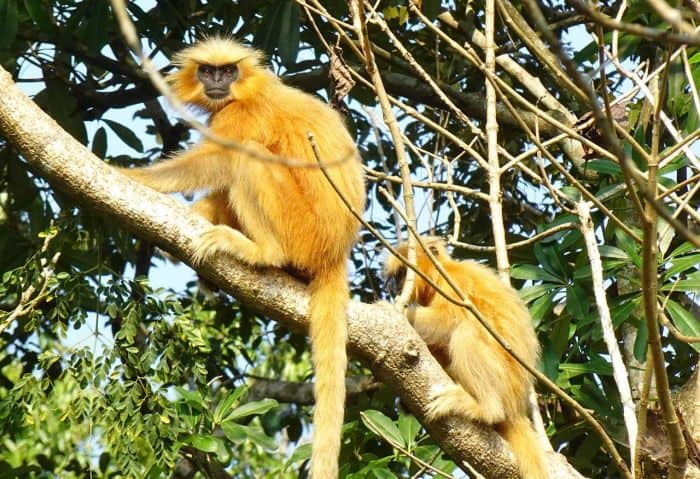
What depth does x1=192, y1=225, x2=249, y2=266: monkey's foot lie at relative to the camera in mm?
3223

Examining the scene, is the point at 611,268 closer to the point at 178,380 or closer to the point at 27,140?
the point at 178,380

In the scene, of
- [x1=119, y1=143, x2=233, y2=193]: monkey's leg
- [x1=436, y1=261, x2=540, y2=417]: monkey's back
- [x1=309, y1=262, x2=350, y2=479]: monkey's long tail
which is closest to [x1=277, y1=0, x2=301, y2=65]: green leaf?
[x1=119, y1=143, x2=233, y2=193]: monkey's leg

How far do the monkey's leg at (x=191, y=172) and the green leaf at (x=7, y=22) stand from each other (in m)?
1.29

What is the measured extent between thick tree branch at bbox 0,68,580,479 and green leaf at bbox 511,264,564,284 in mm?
1236

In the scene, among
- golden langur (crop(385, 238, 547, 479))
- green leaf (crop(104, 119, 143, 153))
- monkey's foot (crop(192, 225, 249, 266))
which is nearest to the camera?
monkey's foot (crop(192, 225, 249, 266))

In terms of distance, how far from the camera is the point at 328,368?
343 cm

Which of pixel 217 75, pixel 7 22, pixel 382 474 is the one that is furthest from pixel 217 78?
pixel 382 474

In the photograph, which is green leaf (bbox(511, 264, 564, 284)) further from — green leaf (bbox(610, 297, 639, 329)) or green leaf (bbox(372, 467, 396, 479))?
green leaf (bbox(372, 467, 396, 479))

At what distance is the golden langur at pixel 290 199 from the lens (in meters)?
3.39

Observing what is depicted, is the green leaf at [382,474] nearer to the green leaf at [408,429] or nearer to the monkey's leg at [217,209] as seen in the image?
the green leaf at [408,429]

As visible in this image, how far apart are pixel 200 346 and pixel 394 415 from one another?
81.8 inches

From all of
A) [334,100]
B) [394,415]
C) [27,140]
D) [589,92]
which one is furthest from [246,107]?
[589,92]

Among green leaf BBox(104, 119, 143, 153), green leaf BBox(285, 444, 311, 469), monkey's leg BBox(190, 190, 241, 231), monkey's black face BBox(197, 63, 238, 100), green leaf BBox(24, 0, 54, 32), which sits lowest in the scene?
green leaf BBox(285, 444, 311, 469)

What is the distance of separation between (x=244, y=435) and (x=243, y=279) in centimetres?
94
